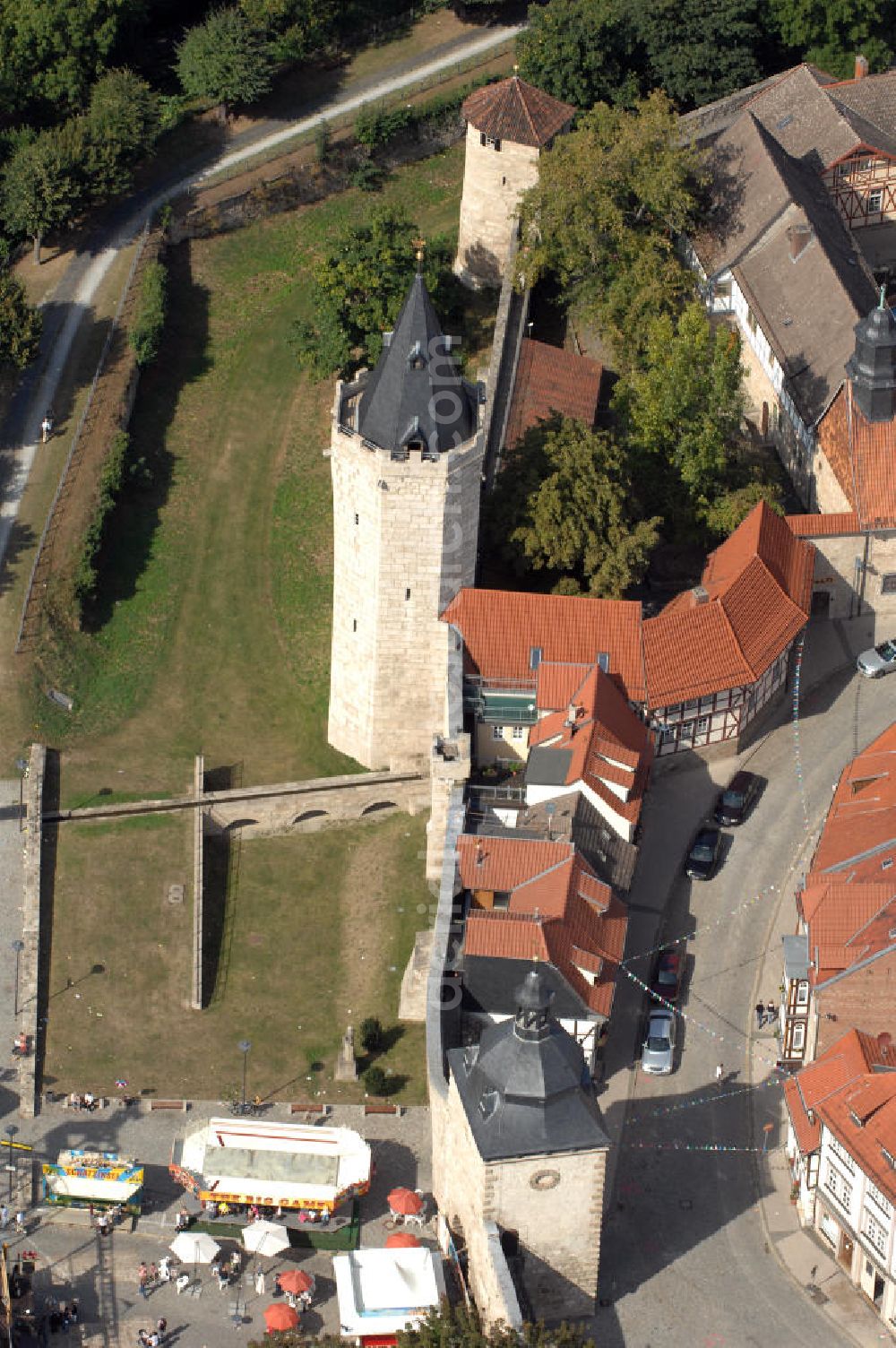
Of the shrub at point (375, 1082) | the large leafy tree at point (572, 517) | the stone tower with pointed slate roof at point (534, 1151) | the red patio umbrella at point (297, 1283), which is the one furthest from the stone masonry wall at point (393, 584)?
the red patio umbrella at point (297, 1283)

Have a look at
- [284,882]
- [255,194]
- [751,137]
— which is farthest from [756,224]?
[284,882]

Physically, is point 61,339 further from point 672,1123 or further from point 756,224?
point 672,1123

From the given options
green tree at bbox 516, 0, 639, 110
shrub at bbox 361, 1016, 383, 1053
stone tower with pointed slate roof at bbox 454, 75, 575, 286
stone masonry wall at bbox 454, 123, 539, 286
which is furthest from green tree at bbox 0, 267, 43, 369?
shrub at bbox 361, 1016, 383, 1053

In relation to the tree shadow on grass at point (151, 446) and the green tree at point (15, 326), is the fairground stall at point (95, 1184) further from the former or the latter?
the green tree at point (15, 326)

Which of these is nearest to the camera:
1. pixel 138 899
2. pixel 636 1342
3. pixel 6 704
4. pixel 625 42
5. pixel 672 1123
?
pixel 636 1342

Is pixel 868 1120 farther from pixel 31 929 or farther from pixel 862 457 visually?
pixel 862 457

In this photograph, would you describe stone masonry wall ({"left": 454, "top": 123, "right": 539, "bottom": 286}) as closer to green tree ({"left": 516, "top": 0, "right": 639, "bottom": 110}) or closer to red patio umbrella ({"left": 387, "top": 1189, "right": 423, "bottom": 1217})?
green tree ({"left": 516, "top": 0, "right": 639, "bottom": 110})
